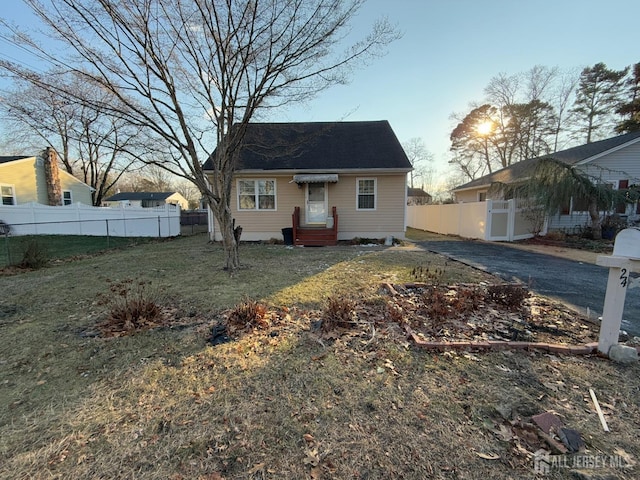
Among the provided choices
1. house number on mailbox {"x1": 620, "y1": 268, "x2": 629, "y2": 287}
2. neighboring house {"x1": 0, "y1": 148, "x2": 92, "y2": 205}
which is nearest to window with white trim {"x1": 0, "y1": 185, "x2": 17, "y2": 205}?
neighboring house {"x1": 0, "y1": 148, "x2": 92, "y2": 205}

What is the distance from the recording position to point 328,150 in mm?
12375

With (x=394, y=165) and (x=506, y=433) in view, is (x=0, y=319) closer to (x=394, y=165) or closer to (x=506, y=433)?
(x=506, y=433)

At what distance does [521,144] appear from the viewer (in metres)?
27.0

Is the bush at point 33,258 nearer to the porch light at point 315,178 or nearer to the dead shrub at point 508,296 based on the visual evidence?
the porch light at point 315,178

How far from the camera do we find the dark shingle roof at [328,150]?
37.1 ft

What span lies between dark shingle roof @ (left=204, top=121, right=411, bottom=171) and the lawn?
8.63m

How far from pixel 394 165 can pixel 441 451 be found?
10.6 m

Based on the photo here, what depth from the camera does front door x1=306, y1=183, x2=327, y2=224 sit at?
11.7 m

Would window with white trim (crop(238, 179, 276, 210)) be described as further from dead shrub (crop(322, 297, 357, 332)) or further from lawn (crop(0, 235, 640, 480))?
dead shrub (crop(322, 297, 357, 332))

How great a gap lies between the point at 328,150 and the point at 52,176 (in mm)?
19190

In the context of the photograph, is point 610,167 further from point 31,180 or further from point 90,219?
point 31,180

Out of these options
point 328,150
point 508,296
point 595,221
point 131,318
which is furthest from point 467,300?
point 595,221

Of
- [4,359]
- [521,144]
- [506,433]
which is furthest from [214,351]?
[521,144]

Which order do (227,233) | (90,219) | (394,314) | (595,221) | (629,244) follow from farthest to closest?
(90,219) < (595,221) < (227,233) < (394,314) < (629,244)
